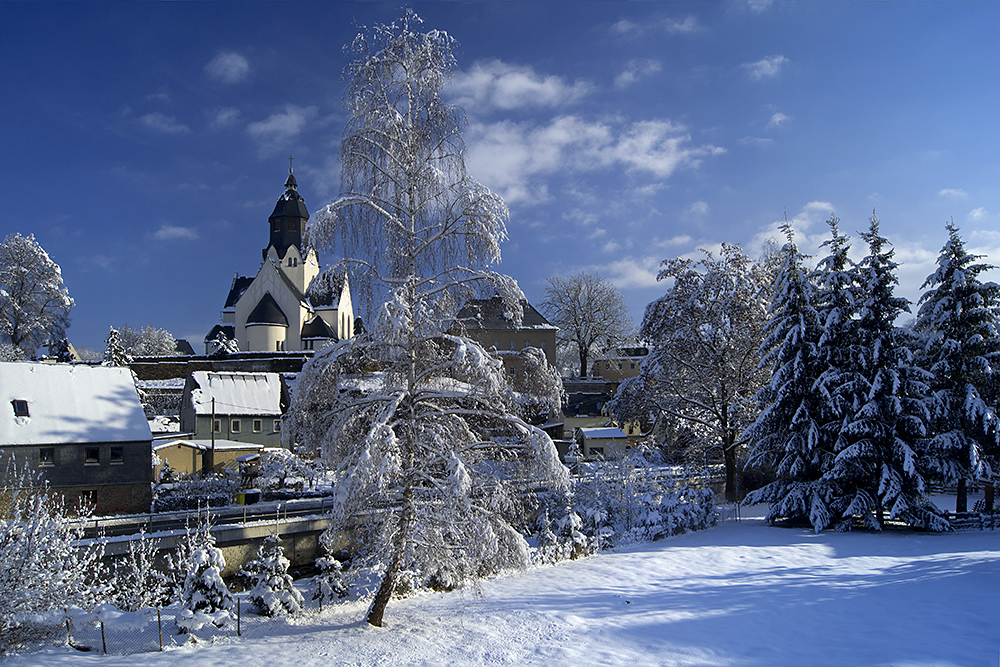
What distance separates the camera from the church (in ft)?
203

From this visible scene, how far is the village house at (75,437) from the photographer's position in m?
20.1

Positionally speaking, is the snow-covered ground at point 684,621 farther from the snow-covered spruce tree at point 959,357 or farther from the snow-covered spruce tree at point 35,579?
the snow-covered spruce tree at point 959,357

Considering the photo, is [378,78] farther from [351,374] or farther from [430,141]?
[351,374]

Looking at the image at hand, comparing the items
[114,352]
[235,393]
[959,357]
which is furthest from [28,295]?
[959,357]

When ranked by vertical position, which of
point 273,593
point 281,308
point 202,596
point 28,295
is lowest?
point 273,593

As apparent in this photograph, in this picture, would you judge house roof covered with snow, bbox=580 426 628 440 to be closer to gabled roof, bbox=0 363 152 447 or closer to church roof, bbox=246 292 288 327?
gabled roof, bbox=0 363 152 447

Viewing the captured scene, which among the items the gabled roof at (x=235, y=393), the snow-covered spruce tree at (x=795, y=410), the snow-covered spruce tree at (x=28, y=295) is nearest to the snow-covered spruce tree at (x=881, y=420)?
the snow-covered spruce tree at (x=795, y=410)

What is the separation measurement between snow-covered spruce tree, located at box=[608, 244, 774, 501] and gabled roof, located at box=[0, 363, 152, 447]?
18491 millimetres

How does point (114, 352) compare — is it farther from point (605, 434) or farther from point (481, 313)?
point (481, 313)

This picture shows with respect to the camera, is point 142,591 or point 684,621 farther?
point 142,591

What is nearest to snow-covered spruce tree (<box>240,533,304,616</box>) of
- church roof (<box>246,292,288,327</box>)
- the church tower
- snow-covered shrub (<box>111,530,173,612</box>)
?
snow-covered shrub (<box>111,530,173,612</box>)

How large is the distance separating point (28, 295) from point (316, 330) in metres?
24.6

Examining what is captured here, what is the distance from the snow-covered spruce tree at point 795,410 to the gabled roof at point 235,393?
26.5 metres

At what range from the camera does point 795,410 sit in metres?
20.4
